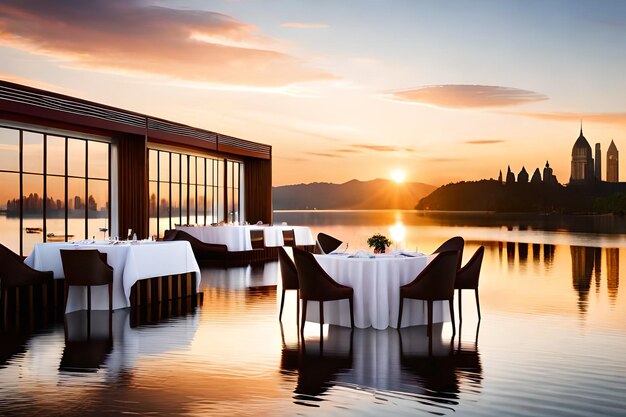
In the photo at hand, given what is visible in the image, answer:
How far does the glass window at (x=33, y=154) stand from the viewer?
13.6 metres

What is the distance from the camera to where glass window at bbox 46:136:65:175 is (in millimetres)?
13836

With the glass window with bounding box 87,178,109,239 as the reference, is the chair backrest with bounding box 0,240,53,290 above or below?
below

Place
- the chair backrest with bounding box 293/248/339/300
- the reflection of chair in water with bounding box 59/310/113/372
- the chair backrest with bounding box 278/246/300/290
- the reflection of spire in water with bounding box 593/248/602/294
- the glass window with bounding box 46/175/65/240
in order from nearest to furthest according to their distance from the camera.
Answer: the reflection of chair in water with bounding box 59/310/113/372 < the chair backrest with bounding box 293/248/339/300 < the chair backrest with bounding box 278/246/300/290 < the reflection of spire in water with bounding box 593/248/602/294 < the glass window with bounding box 46/175/65/240

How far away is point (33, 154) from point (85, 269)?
23.9 feet

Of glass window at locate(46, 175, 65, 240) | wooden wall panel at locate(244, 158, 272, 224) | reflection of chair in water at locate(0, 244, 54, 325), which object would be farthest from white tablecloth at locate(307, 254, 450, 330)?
wooden wall panel at locate(244, 158, 272, 224)

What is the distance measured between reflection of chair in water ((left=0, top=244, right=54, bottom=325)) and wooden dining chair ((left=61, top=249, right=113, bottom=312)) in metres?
0.68

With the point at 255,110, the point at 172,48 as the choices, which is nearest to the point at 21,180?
the point at 172,48

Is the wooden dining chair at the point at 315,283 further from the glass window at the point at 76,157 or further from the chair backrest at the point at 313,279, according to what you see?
the glass window at the point at 76,157

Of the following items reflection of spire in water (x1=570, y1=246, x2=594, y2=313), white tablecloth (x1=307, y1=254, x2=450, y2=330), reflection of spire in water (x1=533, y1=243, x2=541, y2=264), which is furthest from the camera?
reflection of spire in water (x1=533, y1=243, x2=541, y2=264)

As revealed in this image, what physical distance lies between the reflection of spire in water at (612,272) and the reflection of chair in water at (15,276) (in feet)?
25.0

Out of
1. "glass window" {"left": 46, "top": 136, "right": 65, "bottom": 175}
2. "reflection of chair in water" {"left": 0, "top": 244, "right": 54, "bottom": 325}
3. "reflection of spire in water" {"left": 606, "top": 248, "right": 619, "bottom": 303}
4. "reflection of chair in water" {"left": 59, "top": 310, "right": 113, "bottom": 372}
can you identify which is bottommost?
"reflection of chair in water" {"left": 59, "top": 310, "right": 113, "bottom": 372}

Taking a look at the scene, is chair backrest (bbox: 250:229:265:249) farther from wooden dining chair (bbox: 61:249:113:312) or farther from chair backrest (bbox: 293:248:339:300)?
chair backrest (bbox: 293:248:339:300)

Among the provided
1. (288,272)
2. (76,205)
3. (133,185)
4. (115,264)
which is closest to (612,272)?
(288,272)

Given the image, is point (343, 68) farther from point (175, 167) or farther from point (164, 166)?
point (164, 166)
